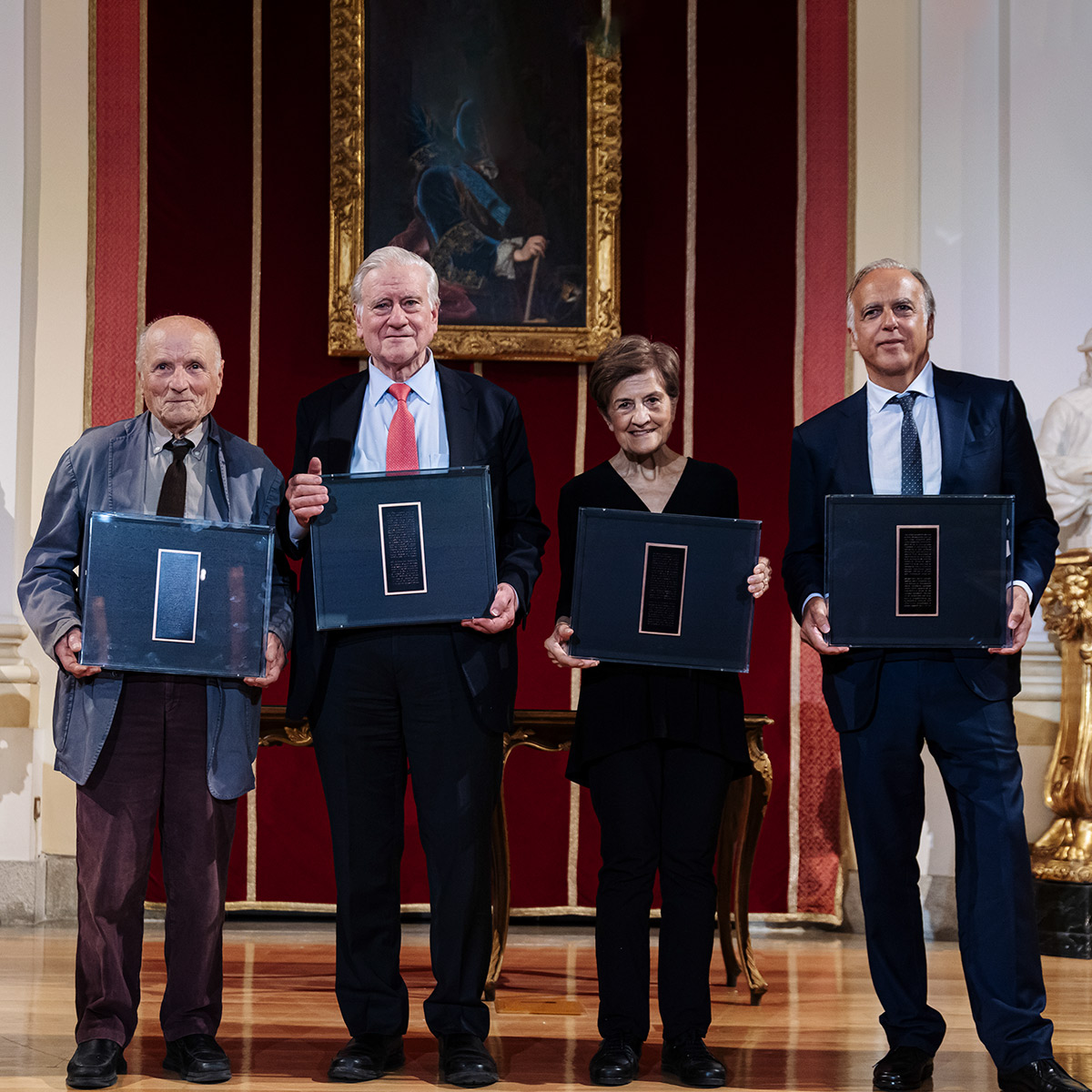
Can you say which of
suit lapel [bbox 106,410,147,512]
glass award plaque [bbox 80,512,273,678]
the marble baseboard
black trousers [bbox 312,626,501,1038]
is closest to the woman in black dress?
black trousers [bbox 312,626,501,1038]

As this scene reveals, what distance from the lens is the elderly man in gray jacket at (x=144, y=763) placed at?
268 cm

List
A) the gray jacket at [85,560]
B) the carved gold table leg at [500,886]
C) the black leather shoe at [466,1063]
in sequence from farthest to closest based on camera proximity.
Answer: the carved gold table leg at [500,886] → the gray jacket at [85,560] → the black leather shoe at [466,1063]

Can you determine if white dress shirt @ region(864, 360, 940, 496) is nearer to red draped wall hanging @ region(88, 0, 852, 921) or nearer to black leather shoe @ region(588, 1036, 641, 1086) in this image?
black leather shoe @ region(588, 1036, 641, 1086)

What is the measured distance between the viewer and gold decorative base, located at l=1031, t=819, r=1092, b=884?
13.9 ft

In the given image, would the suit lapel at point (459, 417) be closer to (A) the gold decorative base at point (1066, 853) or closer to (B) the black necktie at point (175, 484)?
(B) the black necktie at point (175, 484)

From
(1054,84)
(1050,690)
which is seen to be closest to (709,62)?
(1054,84)

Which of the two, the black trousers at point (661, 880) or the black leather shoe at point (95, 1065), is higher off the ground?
the black trousers at point (661, 880)

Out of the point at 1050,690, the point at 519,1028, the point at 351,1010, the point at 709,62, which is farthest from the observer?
the point at 709,62

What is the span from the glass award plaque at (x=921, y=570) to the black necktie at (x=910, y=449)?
0.13 m

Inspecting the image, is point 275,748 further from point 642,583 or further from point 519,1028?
point 642,583

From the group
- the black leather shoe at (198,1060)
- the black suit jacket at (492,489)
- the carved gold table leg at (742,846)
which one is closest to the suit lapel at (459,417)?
the black suit jacket at (492,489)

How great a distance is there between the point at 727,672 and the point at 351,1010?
3.47ft

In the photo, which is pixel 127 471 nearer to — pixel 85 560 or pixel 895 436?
pixel 85 560

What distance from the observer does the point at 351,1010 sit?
269 cm
